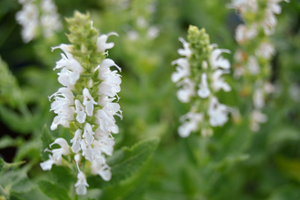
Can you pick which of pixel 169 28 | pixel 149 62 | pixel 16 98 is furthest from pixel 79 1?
pixel 16 98

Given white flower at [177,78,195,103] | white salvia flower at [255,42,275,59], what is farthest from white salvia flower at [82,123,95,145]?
white salvia flower at [255,42,275,59]

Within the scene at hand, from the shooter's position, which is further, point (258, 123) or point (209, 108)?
point (258, 123)

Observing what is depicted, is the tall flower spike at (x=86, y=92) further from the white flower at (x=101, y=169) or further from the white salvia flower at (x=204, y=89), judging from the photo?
the white salvia flower at (x=204, y=89)

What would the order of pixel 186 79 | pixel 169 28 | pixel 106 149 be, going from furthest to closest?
pixel 169 28 → pixel 186 79 → pixel 106 149

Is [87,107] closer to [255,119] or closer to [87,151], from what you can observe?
[87,151]

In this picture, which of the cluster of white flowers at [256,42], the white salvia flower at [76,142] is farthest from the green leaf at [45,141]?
the cluster of white flowers at [256,42]

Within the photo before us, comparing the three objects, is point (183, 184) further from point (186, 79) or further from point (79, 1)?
point (79, 1)

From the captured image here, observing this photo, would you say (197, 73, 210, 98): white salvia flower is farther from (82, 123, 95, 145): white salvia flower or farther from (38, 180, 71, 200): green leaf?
(38, 180, 71, 200): green leaf
